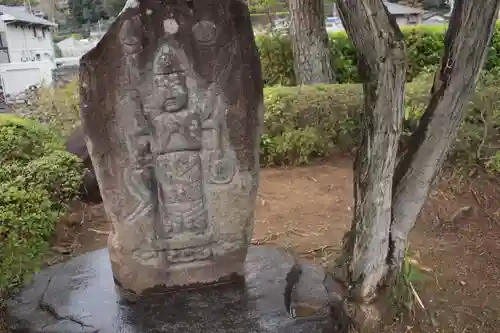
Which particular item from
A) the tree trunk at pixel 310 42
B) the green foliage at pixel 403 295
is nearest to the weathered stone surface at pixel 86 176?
the green foliage at pixel 403 295

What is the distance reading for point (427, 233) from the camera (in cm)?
437

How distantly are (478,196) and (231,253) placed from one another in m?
3.32

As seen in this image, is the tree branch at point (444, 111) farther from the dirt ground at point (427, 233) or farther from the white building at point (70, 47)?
the white building at point (70, 47)

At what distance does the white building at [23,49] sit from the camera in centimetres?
1147

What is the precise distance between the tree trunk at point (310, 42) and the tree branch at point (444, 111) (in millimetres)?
4869

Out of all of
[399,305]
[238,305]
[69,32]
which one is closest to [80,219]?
[238,305]

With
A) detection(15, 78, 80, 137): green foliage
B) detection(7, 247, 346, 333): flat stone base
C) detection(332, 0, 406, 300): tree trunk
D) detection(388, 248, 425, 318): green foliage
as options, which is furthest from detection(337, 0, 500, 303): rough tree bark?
detection(15, 78, 80, 137): green foliage

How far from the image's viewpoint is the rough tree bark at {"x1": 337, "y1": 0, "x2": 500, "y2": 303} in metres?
2.38

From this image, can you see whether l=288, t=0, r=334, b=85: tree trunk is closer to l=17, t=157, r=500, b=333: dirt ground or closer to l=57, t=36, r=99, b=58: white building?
l=17, t=157, r=500, b=333: dirt ground

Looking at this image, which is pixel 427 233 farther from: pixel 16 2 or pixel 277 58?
pixel 16 2

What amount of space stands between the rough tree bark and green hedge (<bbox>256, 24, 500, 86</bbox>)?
589 cm

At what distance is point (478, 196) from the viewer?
5016 mm

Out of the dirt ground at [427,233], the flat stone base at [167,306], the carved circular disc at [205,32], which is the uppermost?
the carved circular disc at [205,32]

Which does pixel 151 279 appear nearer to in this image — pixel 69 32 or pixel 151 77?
pixel 151 77
